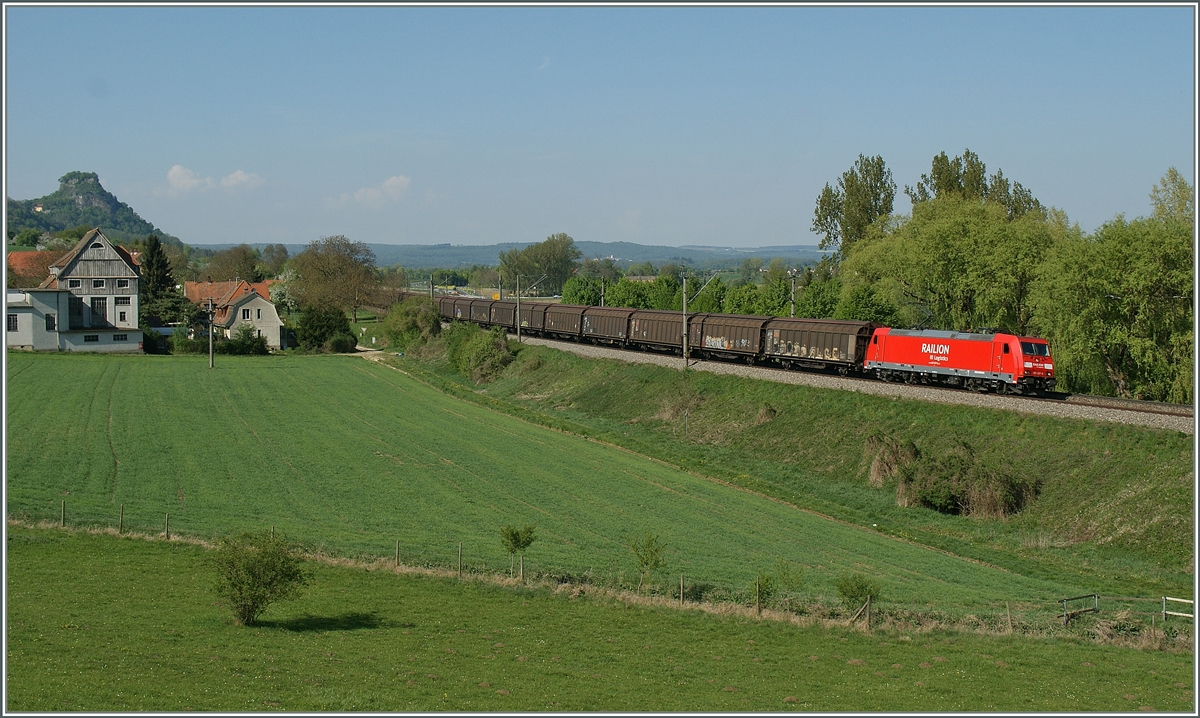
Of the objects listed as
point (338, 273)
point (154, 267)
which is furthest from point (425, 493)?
point (154, 267)

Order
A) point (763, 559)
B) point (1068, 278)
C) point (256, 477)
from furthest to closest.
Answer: point (1068, 278), point (256, 477), point (763, 559)

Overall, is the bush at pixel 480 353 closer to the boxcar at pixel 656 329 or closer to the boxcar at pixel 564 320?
the boxcar at pixel 564 320

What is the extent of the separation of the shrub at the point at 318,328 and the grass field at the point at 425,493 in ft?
116

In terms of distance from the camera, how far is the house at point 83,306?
3209 inches

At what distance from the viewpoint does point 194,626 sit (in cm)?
2100

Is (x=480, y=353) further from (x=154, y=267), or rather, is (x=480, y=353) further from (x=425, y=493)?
(x=154, y=267)

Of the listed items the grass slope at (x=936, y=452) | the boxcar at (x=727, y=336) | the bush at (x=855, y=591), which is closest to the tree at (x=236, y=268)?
the grass slope at (x=936, y=452)

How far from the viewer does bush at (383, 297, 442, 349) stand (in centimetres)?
9475

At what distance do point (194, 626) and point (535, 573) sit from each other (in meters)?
9.35

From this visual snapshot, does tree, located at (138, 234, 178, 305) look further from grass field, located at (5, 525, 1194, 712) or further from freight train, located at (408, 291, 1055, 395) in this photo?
grass field, located at (5, 525, 1194, 712)

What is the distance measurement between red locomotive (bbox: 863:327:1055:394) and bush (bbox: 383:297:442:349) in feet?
180

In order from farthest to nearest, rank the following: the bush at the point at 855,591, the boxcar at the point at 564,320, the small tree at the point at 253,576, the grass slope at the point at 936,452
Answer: the boxcar at the point at 564,320
the grass slope at the point at 936,452
the bush at the point at 855,591
the small tree at the point at 253,576

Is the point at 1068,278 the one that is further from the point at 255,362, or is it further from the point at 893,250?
the point at 255,362

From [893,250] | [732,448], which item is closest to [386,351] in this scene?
[893,250]
